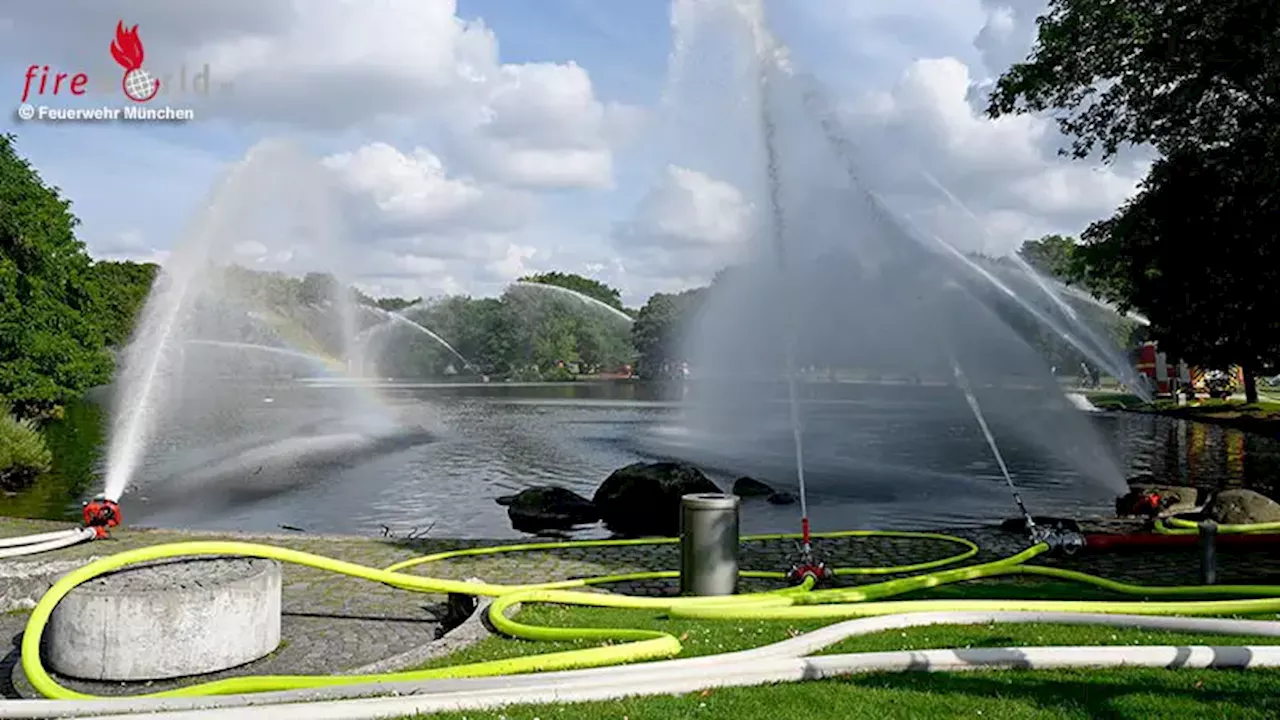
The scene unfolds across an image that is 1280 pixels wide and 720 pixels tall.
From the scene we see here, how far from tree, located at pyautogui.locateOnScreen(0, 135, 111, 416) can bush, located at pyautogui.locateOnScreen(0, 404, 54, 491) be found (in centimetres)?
1386

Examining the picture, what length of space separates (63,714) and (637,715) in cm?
390

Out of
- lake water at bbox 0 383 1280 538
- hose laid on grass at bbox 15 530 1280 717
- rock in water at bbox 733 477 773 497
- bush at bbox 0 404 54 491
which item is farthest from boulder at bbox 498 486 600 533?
bush at bbox 0 404 54 491

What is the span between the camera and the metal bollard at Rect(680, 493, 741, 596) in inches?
437

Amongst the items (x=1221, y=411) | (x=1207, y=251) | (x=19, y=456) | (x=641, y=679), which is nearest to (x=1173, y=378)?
(x=1221, y=411)

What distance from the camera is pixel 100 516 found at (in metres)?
15.4

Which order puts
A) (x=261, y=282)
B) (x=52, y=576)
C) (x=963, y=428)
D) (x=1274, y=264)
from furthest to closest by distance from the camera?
1. (x=261, y=282)
2. (x=963, y=428)
3. (x=1274, y=264)
4. (x=52, y=576)

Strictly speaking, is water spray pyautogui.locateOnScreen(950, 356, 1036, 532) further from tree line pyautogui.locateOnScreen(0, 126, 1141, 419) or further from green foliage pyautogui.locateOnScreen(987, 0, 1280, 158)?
tree line pyautogui.locateOnScreen(0, 126, 1141, 419)

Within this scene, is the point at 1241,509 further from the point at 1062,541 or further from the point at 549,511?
the point at 549,511

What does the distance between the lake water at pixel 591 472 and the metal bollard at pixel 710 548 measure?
8.74 metres

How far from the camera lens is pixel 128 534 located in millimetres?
16188

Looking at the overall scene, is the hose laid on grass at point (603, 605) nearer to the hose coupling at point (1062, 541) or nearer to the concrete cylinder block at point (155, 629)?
the concrete cylinder block at point (155, 629)

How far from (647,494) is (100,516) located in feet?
34.9

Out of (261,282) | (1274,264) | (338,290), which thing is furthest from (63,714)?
(338,290)

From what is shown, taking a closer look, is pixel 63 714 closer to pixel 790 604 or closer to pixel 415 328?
pixel 790 604
